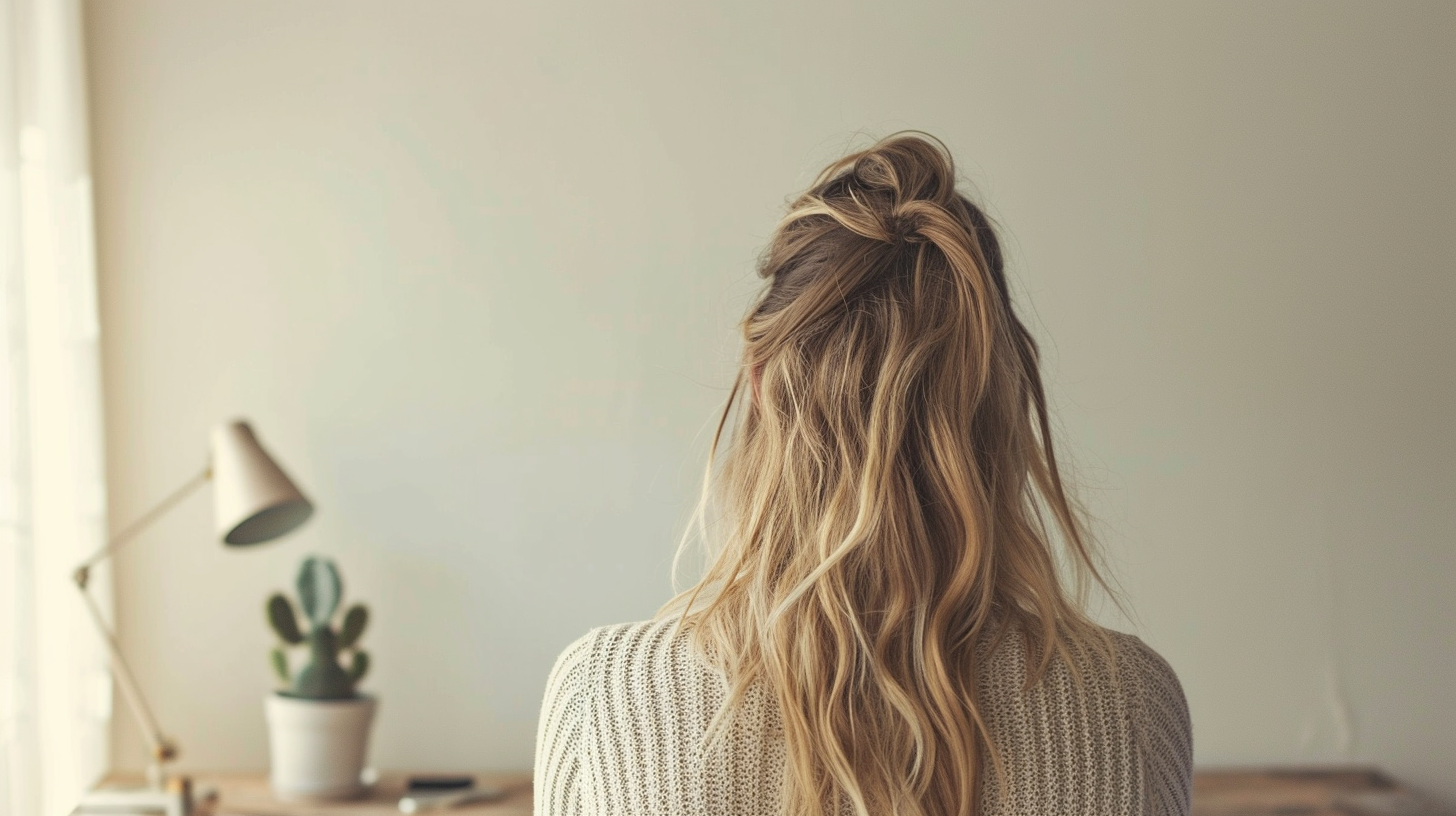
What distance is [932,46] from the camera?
210cm

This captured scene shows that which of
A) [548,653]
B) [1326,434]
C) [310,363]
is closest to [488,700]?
[548,653]

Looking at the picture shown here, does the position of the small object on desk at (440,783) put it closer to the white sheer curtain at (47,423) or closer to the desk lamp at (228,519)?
the desk lamp at (228,519)

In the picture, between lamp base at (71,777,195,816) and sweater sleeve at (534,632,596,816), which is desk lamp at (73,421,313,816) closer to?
lamp base at (71,777,195,816)

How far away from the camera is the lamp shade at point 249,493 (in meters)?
1.73

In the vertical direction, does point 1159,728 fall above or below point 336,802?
above

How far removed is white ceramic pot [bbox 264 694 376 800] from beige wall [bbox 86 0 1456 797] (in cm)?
22

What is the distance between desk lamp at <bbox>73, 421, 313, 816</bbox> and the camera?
68.4 inches

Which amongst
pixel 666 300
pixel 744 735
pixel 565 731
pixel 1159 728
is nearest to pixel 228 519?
pixel 666 300

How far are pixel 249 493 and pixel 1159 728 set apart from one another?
55.4 inches

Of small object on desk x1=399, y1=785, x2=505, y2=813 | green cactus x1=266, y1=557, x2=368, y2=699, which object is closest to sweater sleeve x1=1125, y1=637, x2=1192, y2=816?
small object on desk x1=399, y1=785, x2=505, y2=813

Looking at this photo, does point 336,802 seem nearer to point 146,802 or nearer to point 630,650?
point 146,802

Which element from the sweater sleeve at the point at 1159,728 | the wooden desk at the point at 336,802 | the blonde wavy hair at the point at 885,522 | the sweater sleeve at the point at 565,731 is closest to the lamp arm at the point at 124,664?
the wooden desk at the point at 336,802

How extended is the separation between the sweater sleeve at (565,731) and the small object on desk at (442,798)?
1.13 metres

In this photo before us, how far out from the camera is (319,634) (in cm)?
186
